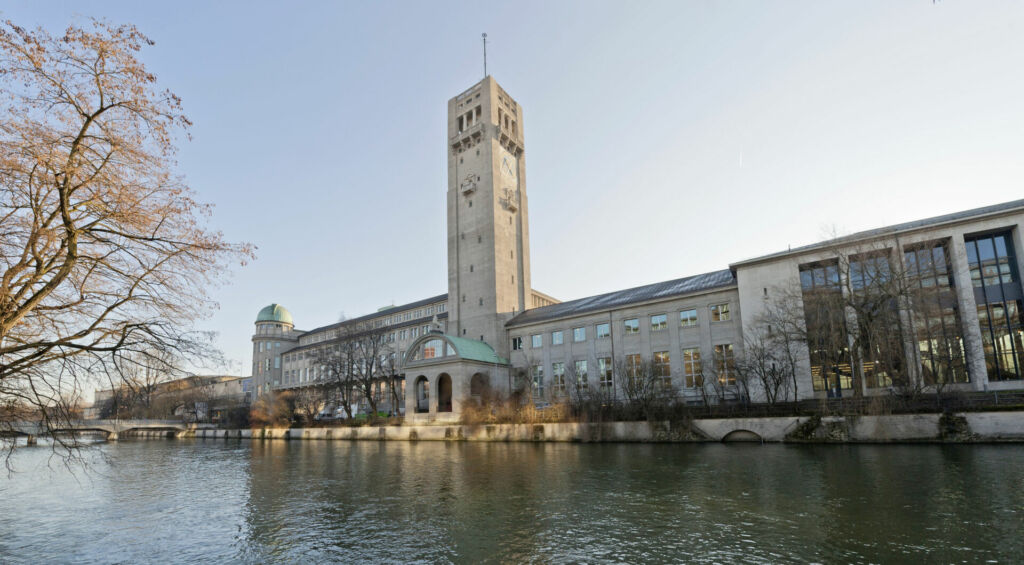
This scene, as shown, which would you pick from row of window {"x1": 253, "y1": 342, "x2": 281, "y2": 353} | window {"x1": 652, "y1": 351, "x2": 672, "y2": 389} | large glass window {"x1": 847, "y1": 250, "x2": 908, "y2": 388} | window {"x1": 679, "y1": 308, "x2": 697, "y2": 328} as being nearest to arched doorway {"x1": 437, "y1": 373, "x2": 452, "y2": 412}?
window {"x1": 652, "y1": 351, "x2": 672, "y2": 389}

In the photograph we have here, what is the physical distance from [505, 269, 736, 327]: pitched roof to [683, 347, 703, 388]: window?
5.50 meters

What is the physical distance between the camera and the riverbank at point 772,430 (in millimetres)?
28344

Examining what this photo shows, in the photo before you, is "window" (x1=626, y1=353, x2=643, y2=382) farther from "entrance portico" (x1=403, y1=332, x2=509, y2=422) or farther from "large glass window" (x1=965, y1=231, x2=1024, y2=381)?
"large glass window" (x1=965, y1=231, x2=1024, y2=381)

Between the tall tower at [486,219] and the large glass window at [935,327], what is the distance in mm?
40688

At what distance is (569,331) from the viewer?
59812 mm

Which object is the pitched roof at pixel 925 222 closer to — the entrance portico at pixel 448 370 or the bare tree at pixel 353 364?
the entrance portico at pixel 448 370

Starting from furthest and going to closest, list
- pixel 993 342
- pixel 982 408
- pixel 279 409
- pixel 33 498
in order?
pixel 279 409 → pixel 993 342 → pixel 982 408 → pixel 33 498

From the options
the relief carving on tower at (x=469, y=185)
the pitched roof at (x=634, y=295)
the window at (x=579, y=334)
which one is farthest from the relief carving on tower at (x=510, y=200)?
the window at (x=579, y=334)

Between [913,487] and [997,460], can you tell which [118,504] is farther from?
[997,460]

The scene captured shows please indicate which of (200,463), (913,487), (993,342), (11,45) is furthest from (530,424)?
(11,45)

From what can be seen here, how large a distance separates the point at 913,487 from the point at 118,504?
25.3m

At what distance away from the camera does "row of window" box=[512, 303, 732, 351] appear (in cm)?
5022

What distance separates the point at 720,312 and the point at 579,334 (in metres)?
14.9

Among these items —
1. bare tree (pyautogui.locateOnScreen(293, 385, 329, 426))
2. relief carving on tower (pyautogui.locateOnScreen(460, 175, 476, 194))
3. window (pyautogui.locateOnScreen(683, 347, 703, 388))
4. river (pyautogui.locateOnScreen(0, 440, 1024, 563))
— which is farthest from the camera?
relief carving on tower (pyautogui.locateOnScreen(460, 175, 476, 194))
